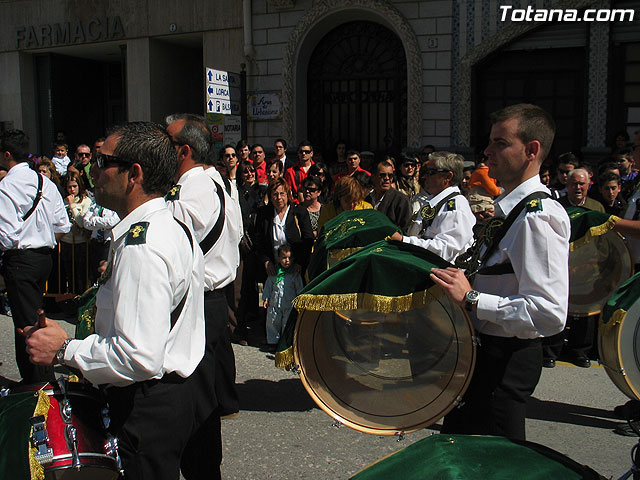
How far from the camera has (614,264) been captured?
4973mm

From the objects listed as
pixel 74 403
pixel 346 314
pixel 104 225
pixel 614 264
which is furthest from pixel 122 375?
pixel 104 225

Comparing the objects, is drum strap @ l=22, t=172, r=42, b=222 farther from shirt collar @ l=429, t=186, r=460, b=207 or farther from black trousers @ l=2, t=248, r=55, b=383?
shirt collar @ l=429, t=186, r=460, b=207

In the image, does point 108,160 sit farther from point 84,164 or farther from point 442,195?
point 84,164

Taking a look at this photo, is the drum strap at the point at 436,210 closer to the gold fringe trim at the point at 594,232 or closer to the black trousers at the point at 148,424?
the gold fringe trim at the point at 594,232

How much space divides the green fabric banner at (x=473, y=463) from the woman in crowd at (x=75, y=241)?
24.3 feet

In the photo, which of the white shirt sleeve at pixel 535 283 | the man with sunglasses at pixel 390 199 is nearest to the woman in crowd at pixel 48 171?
the man with sunglasses at pixel 390 199

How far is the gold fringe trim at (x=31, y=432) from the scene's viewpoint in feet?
6.63

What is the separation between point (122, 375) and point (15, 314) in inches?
145

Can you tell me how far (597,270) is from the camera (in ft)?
16.6

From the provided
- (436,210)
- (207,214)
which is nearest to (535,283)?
(207,214)

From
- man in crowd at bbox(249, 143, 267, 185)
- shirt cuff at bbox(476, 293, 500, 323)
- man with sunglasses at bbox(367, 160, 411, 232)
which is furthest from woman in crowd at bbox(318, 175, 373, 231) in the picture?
shirt cuff at bbox(476, 293, 500, 323)

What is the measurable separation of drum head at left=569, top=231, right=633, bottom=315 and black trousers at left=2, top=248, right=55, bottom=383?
4.20 meters

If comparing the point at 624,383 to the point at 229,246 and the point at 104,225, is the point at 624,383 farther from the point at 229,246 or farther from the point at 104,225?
the point at 104,225

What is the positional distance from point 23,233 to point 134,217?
3.55m
